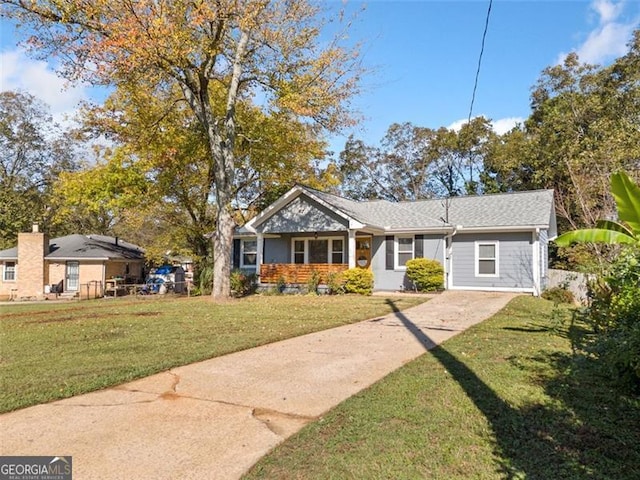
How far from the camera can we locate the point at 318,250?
2192 cm

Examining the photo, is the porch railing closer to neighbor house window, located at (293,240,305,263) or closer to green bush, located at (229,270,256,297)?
green bush, located at (229,270,256,297)

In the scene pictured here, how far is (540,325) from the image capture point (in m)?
9.91

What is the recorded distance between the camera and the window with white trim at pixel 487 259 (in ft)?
60.8

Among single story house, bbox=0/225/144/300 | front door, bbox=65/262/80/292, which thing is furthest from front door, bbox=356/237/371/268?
front door, bbox=65/262/80/292

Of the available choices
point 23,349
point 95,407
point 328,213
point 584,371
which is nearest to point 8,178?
point 328,213

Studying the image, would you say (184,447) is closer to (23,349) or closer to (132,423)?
(132,423)

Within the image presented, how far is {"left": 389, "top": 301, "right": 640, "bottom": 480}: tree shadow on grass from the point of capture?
10.6 feet

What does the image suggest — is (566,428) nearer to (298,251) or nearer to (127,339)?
(127,339)

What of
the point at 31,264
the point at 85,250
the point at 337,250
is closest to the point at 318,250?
the point at 337,250

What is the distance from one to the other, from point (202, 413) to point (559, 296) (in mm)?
15602

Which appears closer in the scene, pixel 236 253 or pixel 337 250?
pixel 337 250

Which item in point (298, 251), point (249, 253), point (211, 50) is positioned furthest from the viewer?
point (249, 253)

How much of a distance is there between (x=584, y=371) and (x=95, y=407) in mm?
6100

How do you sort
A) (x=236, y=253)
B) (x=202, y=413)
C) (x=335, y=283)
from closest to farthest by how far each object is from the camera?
(x=202, y=413) → (x=335, y=283) → (x=236, y=253)
